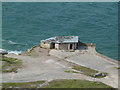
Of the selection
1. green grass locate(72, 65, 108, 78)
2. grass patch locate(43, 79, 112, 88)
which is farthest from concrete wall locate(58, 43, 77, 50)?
grass patch locate(43, 79, 112, 88)

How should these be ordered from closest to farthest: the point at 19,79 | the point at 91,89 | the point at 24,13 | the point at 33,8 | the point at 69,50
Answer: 1. the point at 91,89
2. the point at 19,79
3. the point at 69,50
4. the point at 24,13
5. the point at 33,8

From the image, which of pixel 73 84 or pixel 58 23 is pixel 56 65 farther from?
pixel 58 23

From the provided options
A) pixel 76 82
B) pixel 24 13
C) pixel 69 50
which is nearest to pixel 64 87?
pixel 76 82

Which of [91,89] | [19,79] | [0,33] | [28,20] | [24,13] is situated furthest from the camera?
[24,13]

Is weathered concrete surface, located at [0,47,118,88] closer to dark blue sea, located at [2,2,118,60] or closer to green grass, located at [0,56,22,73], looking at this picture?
green grass, located at [0,56,22,73]

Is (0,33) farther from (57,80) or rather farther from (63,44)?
(57,80)

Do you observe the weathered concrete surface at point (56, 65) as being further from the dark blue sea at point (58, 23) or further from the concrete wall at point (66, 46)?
the dark blue sea at point (58, 23)

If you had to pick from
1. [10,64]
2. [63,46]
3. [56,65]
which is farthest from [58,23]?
[10,64]
